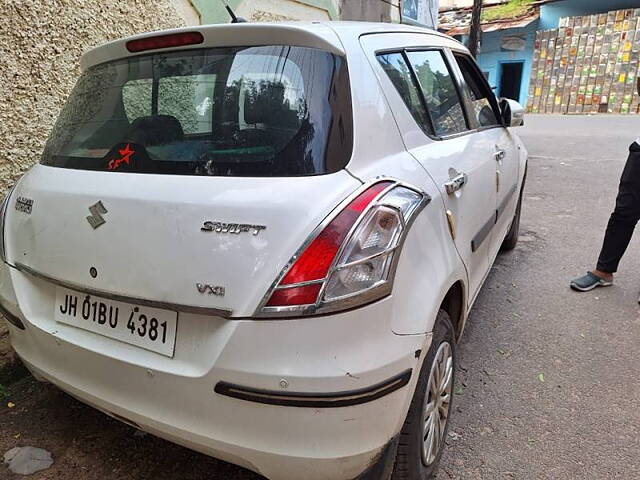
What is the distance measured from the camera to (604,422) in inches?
94.3

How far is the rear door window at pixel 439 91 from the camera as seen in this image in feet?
7.77

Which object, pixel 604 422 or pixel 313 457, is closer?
pixel 313 457

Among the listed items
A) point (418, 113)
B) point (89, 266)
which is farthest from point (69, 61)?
point (418, 113)

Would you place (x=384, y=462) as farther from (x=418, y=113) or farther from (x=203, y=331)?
(x=418, y=113)

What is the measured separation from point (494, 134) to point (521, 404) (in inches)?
66.2

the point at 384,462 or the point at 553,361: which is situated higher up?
the point at 384,462

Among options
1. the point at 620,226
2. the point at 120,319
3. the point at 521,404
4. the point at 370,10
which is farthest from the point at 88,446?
the point at 370,10

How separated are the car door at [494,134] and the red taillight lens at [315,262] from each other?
1731mm

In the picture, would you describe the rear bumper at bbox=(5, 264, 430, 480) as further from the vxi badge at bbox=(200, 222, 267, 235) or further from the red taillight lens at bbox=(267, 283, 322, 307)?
the vxi badge at bbox=(200, 222, 267, 235)

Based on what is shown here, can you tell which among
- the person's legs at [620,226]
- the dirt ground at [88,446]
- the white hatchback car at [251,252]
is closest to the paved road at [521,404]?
the dirt ground at [88,446]

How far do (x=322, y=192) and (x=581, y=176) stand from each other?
7805 mm

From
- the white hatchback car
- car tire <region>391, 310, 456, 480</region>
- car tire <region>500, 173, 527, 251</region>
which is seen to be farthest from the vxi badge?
car tire <region>500, 173, 527, 251</region>

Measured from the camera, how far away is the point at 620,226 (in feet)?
12.3

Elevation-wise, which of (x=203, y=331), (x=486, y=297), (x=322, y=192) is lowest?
A: (x=486, y=297)
